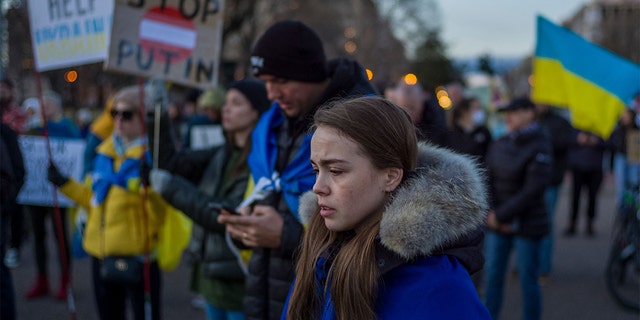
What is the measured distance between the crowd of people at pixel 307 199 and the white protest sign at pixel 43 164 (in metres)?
0.21

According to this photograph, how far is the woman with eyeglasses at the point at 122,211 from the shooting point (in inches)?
172

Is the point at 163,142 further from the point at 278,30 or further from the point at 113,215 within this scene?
the point at 278,30

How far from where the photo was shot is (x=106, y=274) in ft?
14.1

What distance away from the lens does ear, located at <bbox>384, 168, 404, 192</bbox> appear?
6.26 feet

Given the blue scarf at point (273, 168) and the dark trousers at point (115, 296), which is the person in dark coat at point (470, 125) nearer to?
the dark trousers at point (115, 296)

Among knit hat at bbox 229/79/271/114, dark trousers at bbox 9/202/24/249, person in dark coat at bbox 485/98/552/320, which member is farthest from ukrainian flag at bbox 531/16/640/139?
dark trousers at bbox 9/202/24/249

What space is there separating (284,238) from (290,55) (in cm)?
79

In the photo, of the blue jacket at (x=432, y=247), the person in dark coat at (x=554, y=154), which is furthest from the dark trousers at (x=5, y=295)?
the person in dark coat at (x=554, y=154)

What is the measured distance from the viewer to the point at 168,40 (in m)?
4.36

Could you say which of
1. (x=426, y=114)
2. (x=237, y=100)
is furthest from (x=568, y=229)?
(x=237, y=100)

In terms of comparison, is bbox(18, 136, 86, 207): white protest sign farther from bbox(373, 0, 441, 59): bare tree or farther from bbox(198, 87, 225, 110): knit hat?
bbox(373, 0, 441, 59): bare tree

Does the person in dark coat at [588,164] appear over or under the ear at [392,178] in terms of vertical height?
under

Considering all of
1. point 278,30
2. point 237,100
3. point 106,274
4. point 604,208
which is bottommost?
point 604,208

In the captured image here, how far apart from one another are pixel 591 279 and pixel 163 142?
599 cm
